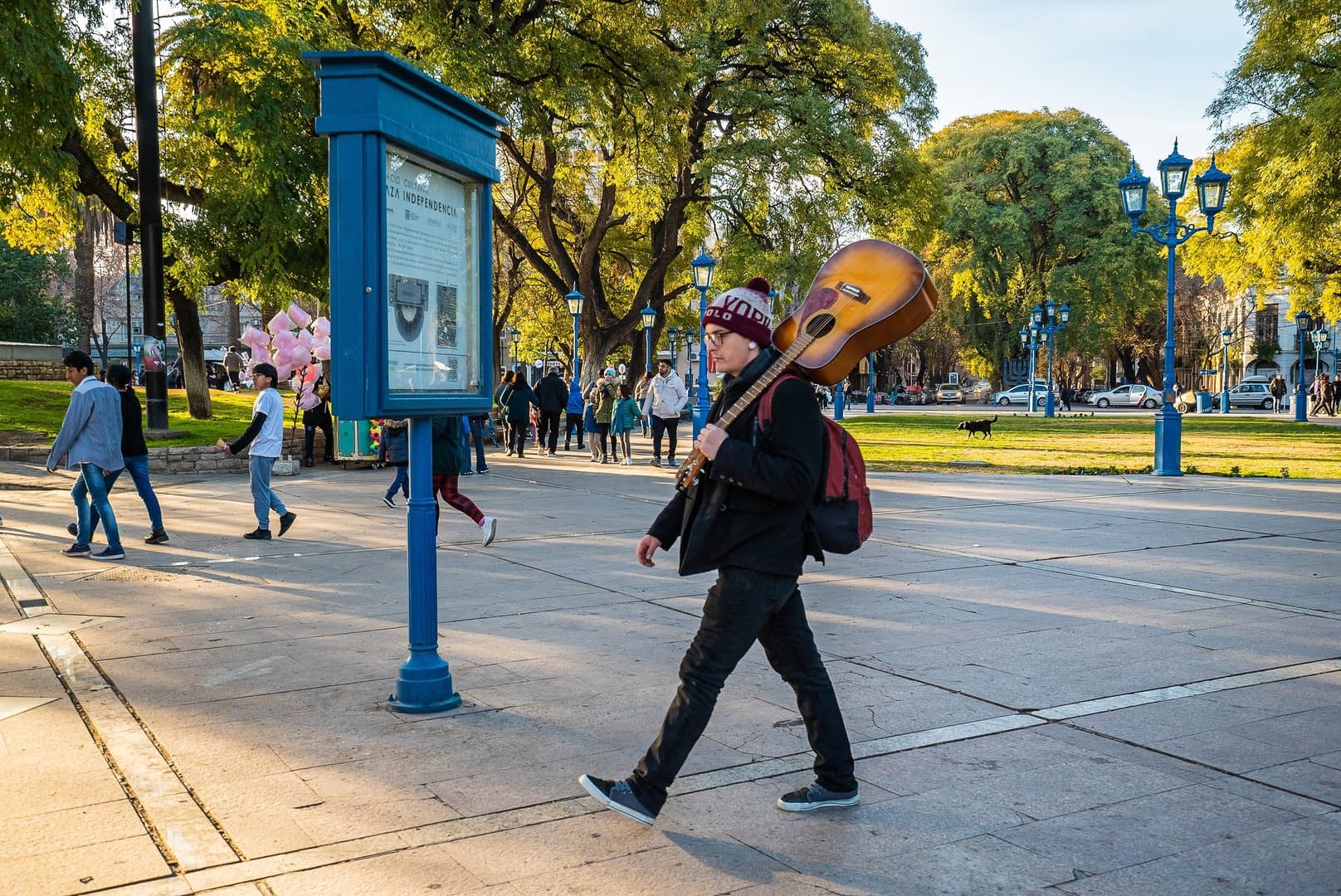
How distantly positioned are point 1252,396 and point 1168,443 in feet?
144

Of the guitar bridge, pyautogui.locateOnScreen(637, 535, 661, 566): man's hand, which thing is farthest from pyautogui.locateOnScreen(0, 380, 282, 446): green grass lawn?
the guitar bridge

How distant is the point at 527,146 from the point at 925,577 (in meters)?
25.4

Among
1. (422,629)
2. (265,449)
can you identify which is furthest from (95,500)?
(422,629)

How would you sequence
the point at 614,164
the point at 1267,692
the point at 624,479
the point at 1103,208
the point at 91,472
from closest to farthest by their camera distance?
the point at 1267,692 → the point at 91,472 → the point at 624,479 → the point at 614,164 → the point at 1103,208

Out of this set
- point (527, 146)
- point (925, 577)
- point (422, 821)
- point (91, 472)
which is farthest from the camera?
point (527, 146)

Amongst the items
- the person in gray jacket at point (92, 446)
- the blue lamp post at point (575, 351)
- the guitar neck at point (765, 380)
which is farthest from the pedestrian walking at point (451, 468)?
the blue lamp post at point (575, 351)

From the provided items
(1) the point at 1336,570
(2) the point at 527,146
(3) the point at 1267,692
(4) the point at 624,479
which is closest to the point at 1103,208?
(2) the point at 527,146

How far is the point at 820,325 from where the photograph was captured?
3.82 metres

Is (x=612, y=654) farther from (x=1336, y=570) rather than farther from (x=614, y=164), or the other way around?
(x=614, y=164)

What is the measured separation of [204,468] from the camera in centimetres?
1809

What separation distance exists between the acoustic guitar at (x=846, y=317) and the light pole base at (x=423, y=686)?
1.72m

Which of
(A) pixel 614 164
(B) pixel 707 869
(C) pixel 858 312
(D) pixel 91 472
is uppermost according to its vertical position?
(A) pixel 614 164

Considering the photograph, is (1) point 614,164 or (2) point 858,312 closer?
(2) point 858,312

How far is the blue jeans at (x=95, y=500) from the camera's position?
9383 millimetres
